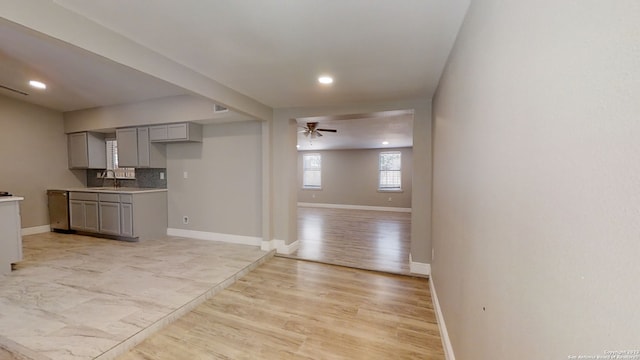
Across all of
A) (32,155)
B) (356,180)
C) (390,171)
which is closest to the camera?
(32,155)

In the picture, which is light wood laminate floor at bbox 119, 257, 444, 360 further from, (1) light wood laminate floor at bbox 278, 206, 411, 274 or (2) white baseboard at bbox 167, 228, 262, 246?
(2) white baseboard at bbox 167, 228, 262, 246

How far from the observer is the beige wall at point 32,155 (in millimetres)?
4430

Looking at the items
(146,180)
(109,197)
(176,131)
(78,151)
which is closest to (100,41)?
(176,131)

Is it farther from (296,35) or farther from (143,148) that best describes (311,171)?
(296,35)

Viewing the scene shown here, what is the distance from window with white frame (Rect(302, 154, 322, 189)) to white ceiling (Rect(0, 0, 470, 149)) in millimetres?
6329

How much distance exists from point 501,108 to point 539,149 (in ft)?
1.11

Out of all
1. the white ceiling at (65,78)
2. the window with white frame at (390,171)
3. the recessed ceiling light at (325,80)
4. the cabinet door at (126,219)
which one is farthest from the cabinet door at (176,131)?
the window with white frame at (390,171)

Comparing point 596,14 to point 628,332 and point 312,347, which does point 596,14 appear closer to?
point 628,332

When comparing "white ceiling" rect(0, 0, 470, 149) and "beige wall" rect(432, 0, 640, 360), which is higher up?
"white ceiling" rect(0, 0, 470, 149)

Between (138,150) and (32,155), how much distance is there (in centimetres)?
220

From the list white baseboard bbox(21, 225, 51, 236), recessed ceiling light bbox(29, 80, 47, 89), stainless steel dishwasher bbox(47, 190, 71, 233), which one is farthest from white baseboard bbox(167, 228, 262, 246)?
recessed ceiling light bbox(29, 80, 47, 89)

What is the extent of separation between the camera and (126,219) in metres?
4.23

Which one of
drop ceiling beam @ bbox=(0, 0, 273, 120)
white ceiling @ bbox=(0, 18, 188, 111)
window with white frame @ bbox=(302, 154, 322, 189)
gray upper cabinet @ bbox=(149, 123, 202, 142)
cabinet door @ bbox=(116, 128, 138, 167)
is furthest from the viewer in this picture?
window with white frame @ bbox=(302, 154, 322, 189)

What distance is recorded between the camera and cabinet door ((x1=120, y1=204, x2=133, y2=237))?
4.20 m
